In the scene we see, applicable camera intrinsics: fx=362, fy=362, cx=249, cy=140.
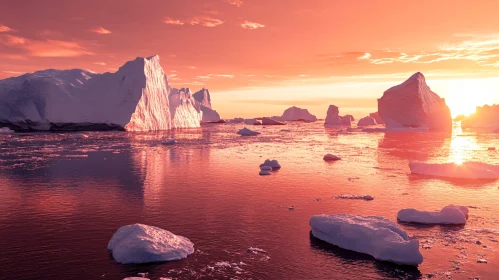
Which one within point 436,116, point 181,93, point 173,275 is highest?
point 181,93

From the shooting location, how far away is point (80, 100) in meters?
53.2

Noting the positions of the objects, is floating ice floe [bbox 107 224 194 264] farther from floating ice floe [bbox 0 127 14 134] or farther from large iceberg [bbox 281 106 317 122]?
large iceberg [bbox 281 106 317 122]

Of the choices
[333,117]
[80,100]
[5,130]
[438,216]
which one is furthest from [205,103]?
[438,216]

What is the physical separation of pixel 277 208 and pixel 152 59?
50163 mm

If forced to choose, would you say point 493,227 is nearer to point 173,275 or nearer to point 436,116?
point 173,275

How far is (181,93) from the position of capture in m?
71.9

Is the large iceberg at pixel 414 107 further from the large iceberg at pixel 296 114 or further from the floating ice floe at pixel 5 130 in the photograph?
the large iceberg at pixel 296 114

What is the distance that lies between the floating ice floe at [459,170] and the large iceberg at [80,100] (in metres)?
41.0

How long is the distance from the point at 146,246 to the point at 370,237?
17.9ft

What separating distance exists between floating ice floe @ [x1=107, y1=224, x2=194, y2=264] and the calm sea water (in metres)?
0.22

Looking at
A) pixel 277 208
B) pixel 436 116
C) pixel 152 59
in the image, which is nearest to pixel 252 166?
pixel 277 208

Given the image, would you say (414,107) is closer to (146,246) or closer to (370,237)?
(370,237)

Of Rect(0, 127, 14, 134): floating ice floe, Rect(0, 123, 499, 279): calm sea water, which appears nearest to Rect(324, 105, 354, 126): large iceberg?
Rect(0, 127, 14, 134): floating ice floe

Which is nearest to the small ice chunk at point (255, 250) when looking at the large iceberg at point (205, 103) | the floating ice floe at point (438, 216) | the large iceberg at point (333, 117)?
the floating ice floe at point (438, 216)
